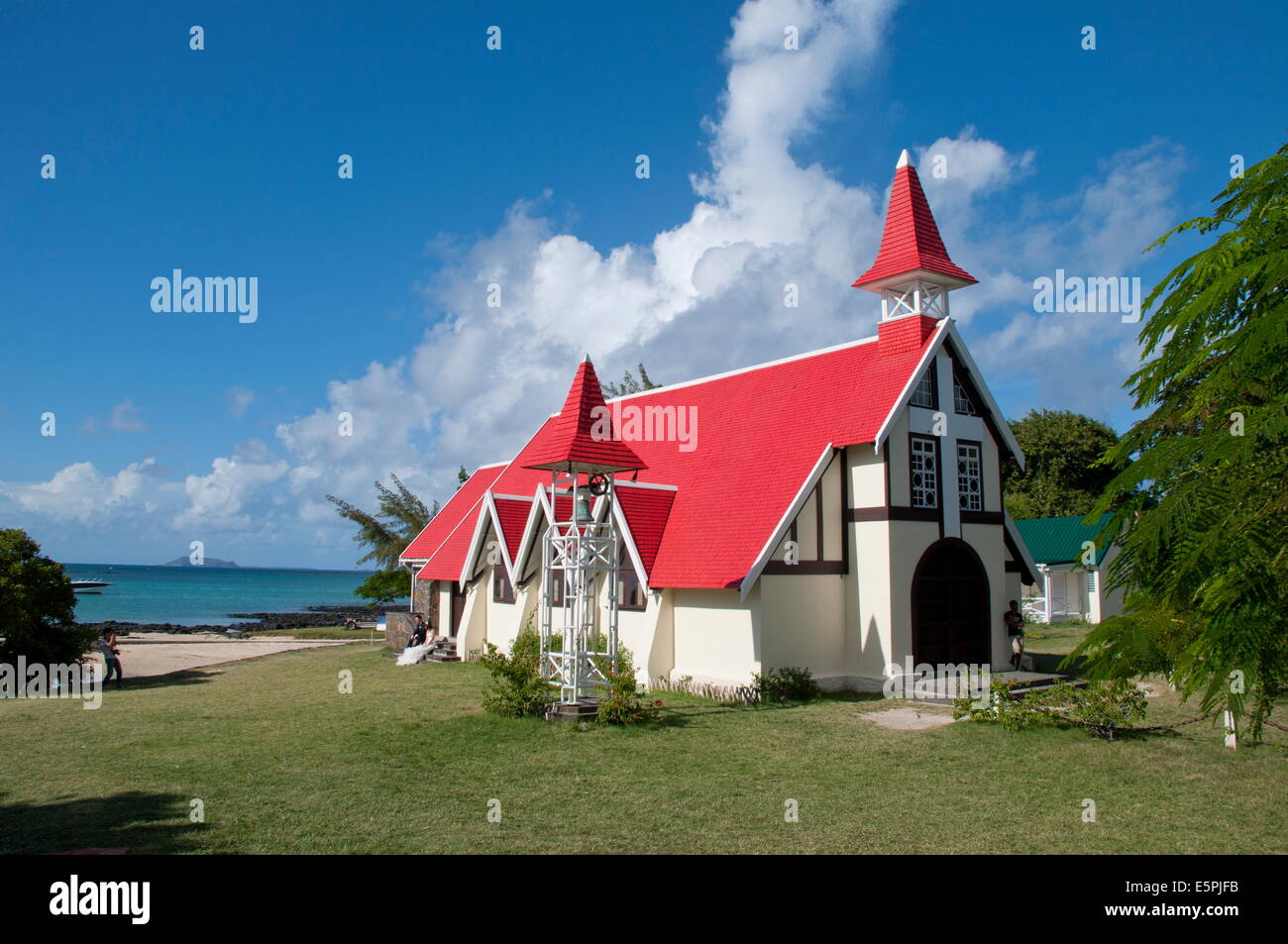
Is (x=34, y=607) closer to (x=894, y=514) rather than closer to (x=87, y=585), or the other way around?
(x=894, y=514)

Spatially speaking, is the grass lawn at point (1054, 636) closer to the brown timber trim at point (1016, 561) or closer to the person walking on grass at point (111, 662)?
the brown timber trim at point (1016, 561)

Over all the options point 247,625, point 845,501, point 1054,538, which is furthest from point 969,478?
point 247,625

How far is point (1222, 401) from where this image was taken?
3.05m

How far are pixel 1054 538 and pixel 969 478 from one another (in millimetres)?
22897

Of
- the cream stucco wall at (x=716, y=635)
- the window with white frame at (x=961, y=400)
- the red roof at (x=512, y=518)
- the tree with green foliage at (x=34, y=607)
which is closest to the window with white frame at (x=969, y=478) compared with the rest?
the window with white frame at (x=961, y=400)

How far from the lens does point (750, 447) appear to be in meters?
22.8

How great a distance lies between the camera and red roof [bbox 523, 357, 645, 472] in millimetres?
17891

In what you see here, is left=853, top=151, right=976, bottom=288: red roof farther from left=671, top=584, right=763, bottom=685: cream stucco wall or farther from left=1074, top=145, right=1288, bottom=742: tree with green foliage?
left=1074, top=145, right=1288, bottom=742: tree with green foliage

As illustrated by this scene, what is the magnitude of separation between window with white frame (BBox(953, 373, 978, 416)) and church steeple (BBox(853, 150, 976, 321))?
5.96 feet

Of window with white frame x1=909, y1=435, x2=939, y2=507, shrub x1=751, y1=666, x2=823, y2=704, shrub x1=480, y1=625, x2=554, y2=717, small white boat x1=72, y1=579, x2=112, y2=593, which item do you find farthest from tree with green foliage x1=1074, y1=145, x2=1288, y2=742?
small white boat x1=72, y1=579, x2=112, y2=593

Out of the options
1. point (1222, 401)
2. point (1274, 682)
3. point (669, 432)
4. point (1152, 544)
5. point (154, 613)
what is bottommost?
point (154, 613)
